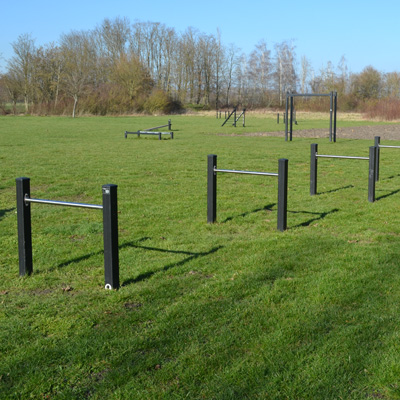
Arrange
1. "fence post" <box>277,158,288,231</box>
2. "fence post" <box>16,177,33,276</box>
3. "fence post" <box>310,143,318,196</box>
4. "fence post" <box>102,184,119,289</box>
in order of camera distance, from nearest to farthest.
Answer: "fence post" <box>102,184,119,289</box>
"fence post" <box>16,177,33,276</box>
"fence post" <box>277,158,288,231</box>
"fence post" <box>310,143,318,196</box>

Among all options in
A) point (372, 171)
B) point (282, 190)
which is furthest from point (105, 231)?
point (372, 171)

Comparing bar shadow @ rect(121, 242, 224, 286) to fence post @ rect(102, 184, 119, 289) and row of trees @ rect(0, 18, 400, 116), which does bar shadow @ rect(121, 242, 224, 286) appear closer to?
fence post @ rect(102, 184, 119, 289)

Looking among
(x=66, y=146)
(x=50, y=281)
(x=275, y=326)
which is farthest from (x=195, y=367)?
(x=66, y=146)

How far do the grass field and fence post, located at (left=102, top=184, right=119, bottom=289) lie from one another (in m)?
0.15

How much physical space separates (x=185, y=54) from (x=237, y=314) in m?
87.9

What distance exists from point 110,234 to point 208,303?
1.03 metres

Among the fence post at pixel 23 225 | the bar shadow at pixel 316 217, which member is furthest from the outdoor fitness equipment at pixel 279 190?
the fence post at pixel 23 225

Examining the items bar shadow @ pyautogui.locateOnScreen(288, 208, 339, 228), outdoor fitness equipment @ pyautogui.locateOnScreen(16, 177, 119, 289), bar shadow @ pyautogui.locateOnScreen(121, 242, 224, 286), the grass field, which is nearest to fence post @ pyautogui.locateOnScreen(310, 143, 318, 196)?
the grass field

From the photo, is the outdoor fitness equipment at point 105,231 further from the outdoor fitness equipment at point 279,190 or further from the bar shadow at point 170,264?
the outdoor fitness equipment at point 279,190

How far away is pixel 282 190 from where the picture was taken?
666cm

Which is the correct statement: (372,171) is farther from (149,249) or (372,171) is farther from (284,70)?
(284,70)

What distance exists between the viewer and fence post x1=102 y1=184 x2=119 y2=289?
4.54 metres

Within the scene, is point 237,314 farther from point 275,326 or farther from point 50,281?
point 50,281

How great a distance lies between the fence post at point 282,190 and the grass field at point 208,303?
0.15 meters
